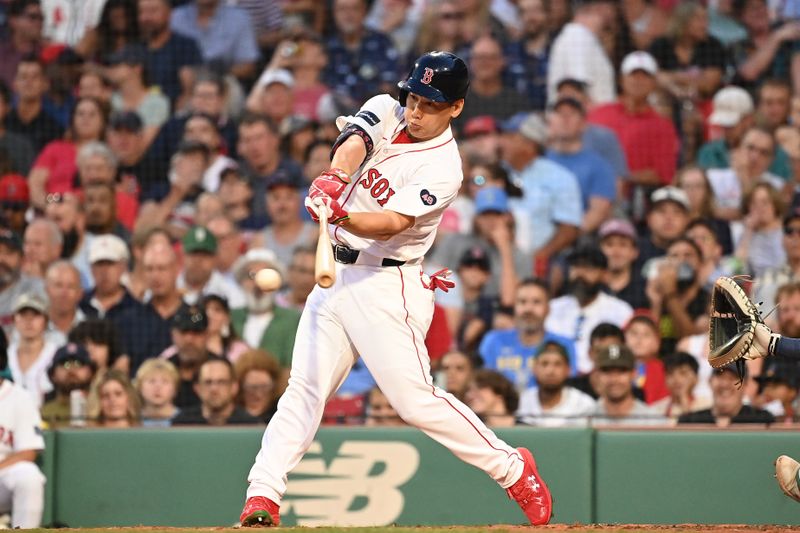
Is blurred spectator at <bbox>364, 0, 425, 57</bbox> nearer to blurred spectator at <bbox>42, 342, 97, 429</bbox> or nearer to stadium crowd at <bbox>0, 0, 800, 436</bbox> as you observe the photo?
stadium crowd at <bbox>0, 0, 800, 436</bbox>

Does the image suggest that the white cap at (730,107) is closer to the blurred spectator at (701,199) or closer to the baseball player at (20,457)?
the blurred spectator at (701,199)

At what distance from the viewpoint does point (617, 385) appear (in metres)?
6.88

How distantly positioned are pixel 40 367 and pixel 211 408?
1.24m

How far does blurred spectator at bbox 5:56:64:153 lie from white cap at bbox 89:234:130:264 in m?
1.39

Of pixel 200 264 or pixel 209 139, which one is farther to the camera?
pixel 209 139

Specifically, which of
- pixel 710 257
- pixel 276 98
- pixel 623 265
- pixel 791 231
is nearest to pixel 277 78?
pixel 276 98

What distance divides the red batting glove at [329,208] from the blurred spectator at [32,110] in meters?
5.52

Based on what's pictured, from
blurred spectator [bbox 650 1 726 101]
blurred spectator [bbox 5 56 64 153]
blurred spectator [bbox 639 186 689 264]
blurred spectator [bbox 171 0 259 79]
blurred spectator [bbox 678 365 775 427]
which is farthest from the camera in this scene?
blurred spectator [bbox 171 0 259 79]

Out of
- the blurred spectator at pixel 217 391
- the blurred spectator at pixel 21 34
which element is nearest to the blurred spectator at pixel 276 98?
the blurred spectator at pixel 21 34

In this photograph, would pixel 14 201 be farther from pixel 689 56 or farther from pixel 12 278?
pixel 689 56

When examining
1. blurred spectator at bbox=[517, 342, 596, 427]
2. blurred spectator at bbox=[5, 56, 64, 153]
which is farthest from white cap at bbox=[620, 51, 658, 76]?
blurred spectator at bbox=[5, 56, 64, 153]

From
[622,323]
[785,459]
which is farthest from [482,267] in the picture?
A: [785,459]

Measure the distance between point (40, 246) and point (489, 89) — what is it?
329 cm

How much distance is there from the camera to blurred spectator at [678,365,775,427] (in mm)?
6520
